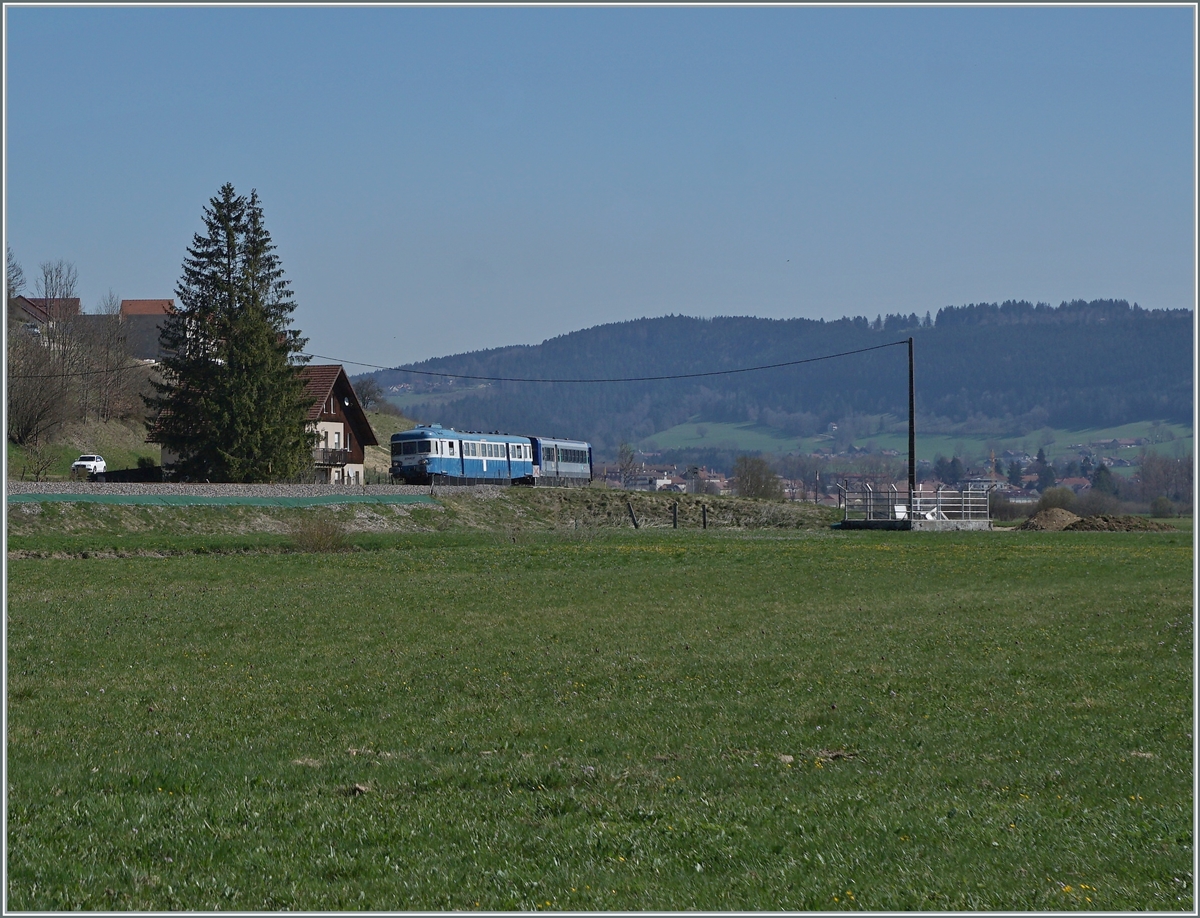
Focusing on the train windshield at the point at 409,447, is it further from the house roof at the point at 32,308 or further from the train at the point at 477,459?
the house roof at the point at 32,308

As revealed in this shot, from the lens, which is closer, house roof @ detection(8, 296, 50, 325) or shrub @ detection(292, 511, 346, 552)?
shrub @ detection(292, 511, 346, 552)

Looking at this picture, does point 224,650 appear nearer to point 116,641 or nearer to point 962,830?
point 116,641

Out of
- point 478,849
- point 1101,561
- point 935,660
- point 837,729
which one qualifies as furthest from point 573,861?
point 1101,561

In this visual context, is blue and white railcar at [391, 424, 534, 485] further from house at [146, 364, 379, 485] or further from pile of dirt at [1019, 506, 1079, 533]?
pile of dirt at [1019, 506, 1079, 533]

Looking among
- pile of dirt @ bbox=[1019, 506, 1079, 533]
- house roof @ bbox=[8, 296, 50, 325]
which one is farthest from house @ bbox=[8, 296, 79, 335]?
pile of dirt @ bbox=[1019, 506, 1079, 533]

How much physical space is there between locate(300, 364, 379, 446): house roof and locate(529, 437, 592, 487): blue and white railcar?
11648 millimetres

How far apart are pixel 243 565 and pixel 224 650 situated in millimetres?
15164

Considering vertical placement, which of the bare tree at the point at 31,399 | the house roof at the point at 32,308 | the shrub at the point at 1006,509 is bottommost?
the shrub at the point at 1006,509

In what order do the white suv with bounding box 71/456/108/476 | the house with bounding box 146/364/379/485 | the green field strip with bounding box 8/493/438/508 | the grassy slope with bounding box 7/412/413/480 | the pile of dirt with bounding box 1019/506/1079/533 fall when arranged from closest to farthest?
the green field strip with bounding box 8/493/438/508
the pile of dirt with bounding box 1019/506/1079/533
the white suv with bounding box 71/456/108/476
the grassy slope with bounding box 7/412/413/480
the house with bounding box 146/364/379/485

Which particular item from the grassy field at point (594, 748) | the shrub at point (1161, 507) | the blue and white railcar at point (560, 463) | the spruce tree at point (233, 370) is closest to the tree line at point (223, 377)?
the spruce tree at point (233, 370)

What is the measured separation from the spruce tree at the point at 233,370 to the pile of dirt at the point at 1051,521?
123ft

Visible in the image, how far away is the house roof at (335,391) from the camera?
3177 inches

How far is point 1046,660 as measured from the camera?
1766 centimetres

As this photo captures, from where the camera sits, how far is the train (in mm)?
76188
